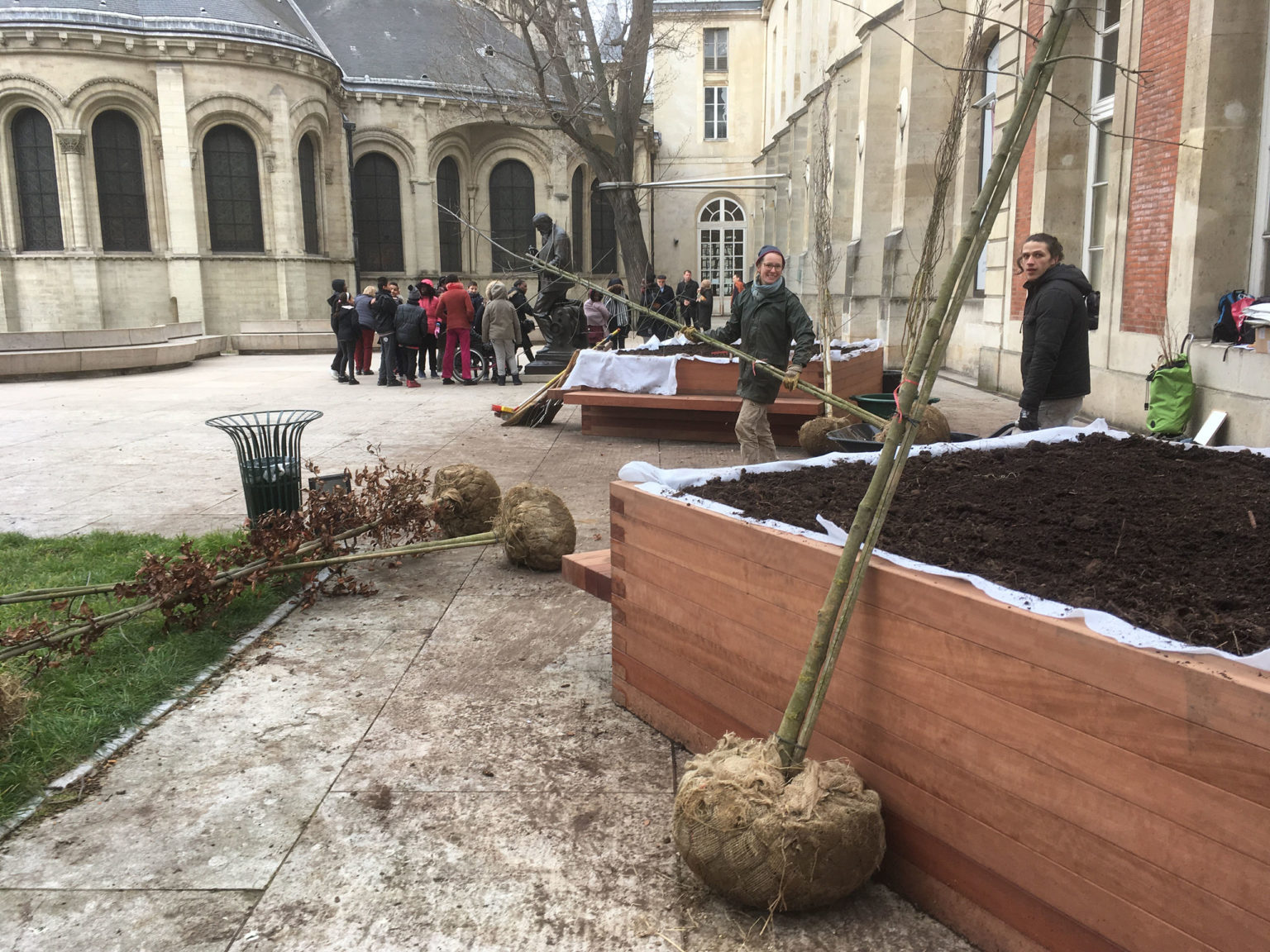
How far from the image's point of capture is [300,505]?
614 cm

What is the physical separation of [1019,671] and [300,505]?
4960mm

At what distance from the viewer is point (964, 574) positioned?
2.44 meters

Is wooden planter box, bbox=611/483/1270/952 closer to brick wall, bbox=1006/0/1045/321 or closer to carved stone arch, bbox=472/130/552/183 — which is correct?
brick wall, bbox=1006/0/1045/321

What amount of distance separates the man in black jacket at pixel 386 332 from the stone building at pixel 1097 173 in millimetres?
7543

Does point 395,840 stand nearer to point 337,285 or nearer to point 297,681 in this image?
point 297,681

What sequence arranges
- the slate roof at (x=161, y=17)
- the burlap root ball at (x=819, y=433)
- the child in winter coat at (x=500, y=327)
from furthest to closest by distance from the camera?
the slate roof at (x=161, y=17) < the child in winter coat at (x=500, y=327) < the burlap root ball at (x=819, y=433)

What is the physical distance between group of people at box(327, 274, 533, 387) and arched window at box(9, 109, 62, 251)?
19047mm

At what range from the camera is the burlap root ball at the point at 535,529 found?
5.55 metres

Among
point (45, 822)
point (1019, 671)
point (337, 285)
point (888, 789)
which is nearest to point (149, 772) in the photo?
point (45, 822)

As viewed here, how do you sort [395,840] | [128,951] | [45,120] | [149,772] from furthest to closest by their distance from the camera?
[45,120] < [149,772] < [395,840] < [128,951]

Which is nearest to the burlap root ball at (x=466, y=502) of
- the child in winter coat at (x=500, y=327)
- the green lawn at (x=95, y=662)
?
the green lawn at (x=95, y=662)

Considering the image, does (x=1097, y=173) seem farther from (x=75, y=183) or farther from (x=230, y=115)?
(x=75, y=183)

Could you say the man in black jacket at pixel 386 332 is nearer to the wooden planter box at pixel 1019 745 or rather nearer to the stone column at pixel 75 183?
the wooden planter box at pixel 1019 745

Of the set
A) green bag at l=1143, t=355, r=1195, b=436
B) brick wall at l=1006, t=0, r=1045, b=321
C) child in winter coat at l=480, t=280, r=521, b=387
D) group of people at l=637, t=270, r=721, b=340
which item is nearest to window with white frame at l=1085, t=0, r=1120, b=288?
brick wall at l=1006, t=0, r=1045, b=321
